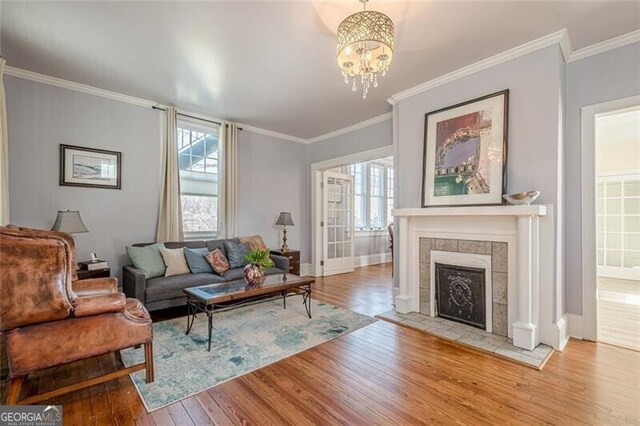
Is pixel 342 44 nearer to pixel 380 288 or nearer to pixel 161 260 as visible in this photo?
pixel 161 260

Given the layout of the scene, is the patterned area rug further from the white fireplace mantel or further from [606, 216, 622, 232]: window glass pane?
[606, 216, 622, 232]: window glass pane

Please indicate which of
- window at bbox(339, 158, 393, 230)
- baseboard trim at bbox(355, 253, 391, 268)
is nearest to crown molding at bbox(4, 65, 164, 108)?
window at bbox(339, 158, 393, 230)

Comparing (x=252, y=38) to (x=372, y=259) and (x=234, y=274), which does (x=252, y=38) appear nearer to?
(x=234, y=274)

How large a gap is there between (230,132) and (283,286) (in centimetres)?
292

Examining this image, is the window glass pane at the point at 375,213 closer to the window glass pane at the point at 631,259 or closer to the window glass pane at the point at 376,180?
the window glass pane at the point at 376,180

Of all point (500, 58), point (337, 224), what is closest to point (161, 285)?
point (337, 224)

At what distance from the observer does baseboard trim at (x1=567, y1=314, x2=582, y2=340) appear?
9.08 ft

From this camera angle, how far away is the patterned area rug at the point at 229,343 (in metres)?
2.03

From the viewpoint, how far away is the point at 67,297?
1.66 meters

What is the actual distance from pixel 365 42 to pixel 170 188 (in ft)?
10.9

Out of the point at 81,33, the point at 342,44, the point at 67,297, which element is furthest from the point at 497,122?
the point at 81,33

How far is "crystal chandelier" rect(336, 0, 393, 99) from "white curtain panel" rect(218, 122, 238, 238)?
2910 mm

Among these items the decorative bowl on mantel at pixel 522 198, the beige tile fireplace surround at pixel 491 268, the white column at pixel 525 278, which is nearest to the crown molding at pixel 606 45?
the decorative bowl on mantel at pixel 522 198

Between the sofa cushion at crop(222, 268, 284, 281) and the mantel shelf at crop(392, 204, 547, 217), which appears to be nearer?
the mantel shelf at crop(392, 204, 547, 217)
